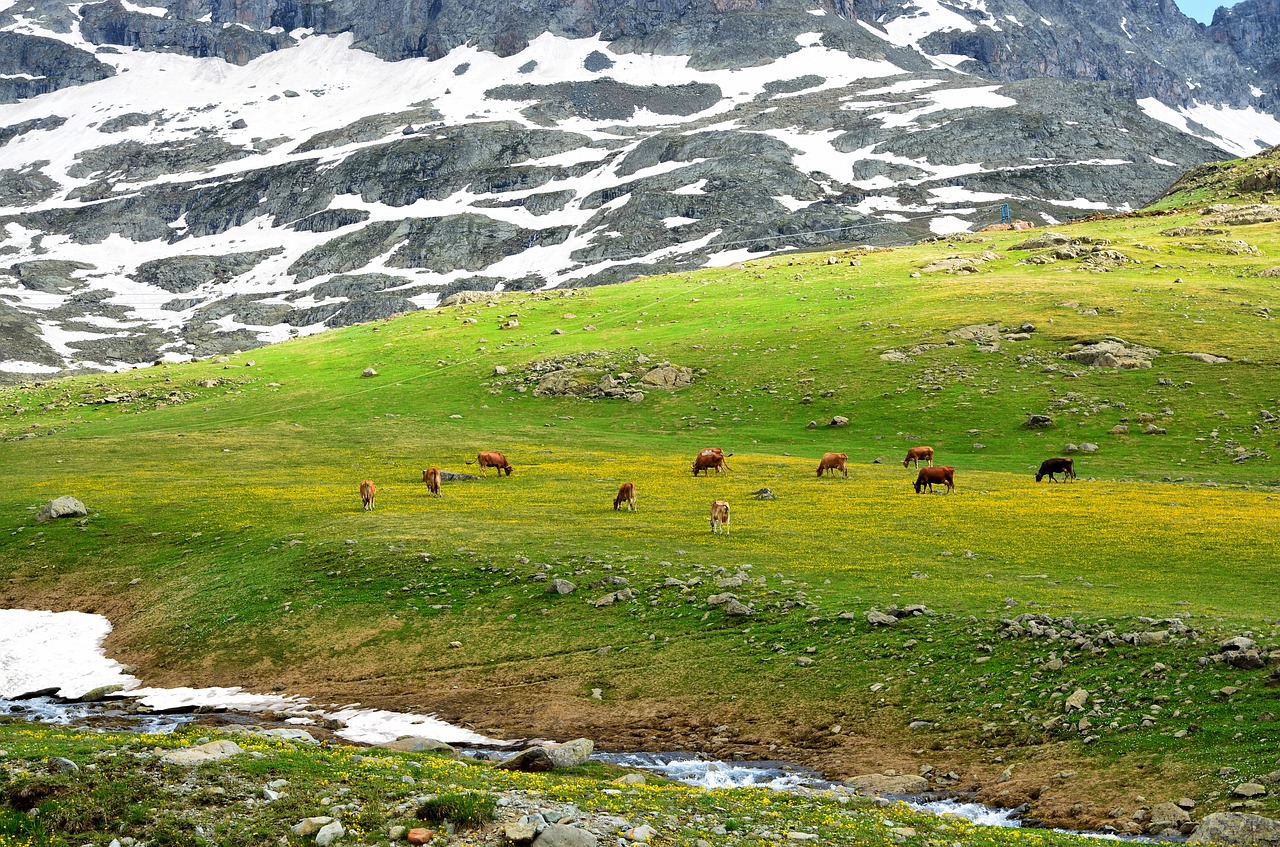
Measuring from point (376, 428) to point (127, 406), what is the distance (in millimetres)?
31048

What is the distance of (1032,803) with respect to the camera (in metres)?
19.2

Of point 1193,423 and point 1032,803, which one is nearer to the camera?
point 1032,803

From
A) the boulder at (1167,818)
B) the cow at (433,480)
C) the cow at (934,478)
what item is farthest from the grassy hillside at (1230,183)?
the boulder at (1167,818)

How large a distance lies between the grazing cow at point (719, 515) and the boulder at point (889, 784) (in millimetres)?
17826

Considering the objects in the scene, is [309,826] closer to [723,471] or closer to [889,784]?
[889,784]

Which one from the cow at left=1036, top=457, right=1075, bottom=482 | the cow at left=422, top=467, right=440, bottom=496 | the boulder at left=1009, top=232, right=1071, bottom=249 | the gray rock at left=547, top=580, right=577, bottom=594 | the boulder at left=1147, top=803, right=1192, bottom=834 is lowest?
the cow at left=422, top=467, right=440, bottom=496

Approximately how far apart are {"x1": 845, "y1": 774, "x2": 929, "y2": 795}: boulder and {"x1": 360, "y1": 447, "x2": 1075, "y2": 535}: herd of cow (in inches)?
704

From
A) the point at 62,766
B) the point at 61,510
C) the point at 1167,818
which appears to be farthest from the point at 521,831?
the point at 61,510

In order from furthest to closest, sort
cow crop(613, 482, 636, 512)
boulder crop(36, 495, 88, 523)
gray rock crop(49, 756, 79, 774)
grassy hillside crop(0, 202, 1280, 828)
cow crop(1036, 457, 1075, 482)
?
cow crop(1036, 457, 1075, 482)
boulder crop(36, 495, 88, 523)
cow crop(613, 482, 636, 512)
grassy hillside crop(0, 202, 1280, 828)
gray rock crop(49, 756, 79, 774)

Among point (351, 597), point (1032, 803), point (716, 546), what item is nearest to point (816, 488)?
point (716, 546)

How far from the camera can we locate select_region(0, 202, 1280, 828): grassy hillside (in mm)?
23266

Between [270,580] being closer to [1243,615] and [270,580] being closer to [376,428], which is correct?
[1243,615]

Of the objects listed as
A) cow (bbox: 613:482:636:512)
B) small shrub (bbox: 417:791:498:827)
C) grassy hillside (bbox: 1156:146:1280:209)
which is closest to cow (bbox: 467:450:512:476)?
cow (bbox: 613:482:636:512)

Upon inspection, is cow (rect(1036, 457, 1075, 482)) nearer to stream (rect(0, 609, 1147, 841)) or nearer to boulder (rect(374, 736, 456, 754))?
stream (rect(0, 609, 1147, 841))
